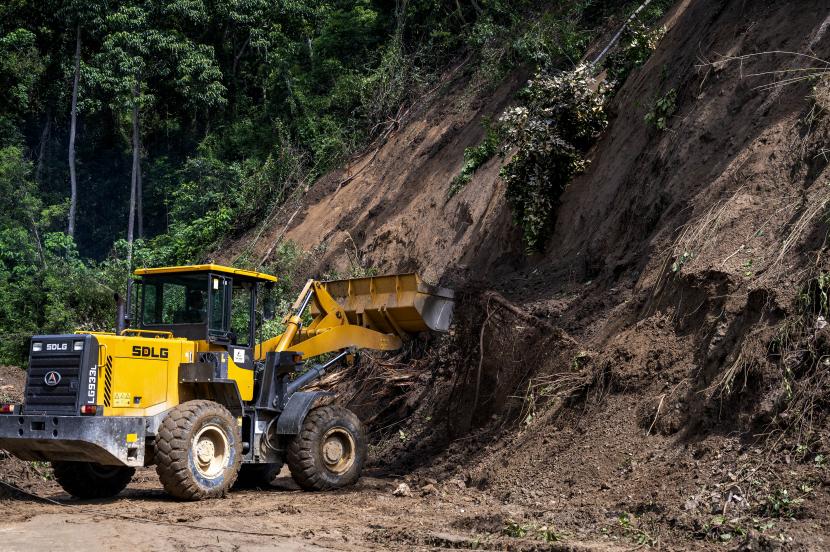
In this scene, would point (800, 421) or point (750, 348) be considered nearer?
point (800, 421)

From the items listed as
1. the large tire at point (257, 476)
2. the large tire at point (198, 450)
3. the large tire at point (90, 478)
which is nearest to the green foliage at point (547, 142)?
the large tire at point (257, 476)

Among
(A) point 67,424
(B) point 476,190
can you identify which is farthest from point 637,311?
(B) point 476,190

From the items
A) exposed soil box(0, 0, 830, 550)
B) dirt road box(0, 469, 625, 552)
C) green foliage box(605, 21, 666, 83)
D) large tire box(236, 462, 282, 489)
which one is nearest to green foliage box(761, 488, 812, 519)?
exposed soil box(0, 0, 830, 550)

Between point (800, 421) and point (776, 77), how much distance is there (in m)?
6.25

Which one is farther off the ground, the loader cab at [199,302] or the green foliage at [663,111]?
the green foliage at [663,111]

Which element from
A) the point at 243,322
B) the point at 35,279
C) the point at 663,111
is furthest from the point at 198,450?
the point at 35,279

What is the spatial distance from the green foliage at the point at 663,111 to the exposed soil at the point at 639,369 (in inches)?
6.8

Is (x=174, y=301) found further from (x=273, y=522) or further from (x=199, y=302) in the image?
(x=273, y=522)

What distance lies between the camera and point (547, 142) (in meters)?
16.8

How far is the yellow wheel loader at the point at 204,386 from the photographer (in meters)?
11.2

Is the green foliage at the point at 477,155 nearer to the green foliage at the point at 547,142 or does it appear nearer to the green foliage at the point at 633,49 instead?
the green foliage at the point at 633,49

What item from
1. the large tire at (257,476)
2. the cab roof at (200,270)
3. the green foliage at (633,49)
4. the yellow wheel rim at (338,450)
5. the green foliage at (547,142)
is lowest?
the large tire at (257,476)

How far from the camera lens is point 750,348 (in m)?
9.84

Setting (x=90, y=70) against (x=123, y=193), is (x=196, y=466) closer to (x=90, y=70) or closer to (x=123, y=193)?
(x=90, y=70)
